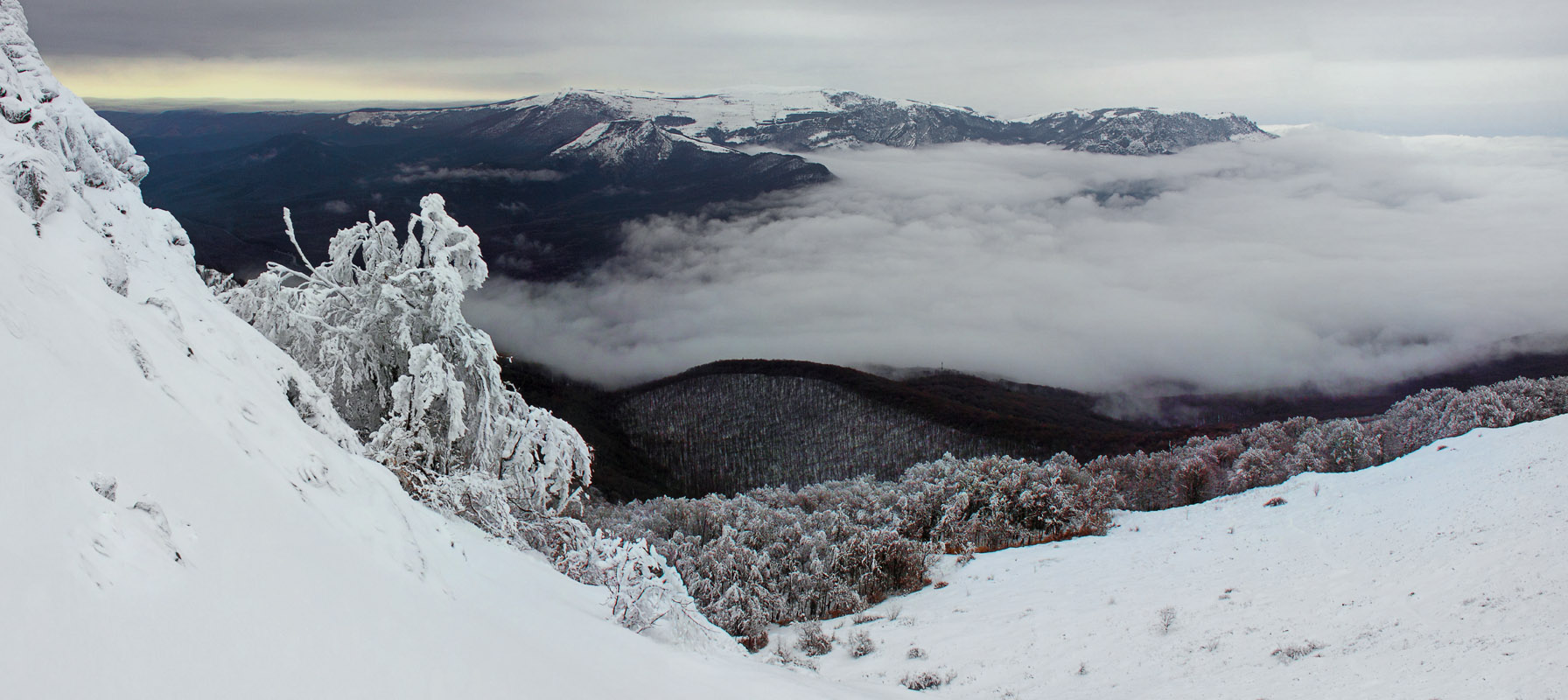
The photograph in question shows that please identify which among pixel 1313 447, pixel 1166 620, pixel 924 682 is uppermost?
pixel 1166 620

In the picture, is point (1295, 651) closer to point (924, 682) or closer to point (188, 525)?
point (924, 682)

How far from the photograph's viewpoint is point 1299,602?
13.9m

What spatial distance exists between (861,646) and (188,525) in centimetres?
1226

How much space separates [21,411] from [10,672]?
6.53 feet

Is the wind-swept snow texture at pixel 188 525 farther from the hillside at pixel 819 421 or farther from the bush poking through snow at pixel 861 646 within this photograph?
the hillside at pixel 819 421

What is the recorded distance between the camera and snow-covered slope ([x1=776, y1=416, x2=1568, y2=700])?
1080cm

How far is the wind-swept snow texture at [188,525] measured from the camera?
3352mm

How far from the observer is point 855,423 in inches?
5856

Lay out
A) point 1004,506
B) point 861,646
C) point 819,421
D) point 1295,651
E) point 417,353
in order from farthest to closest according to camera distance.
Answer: point 819,421 → point 1004,506 → point 861,646 → point 417,353 → point 1295,651

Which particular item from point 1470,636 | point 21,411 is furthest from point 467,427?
point 1470,636

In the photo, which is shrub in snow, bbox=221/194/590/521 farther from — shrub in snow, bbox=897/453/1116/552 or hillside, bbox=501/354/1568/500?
hillside, bbox=501/354/1568/500

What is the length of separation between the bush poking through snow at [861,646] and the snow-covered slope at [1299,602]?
0.18 meters

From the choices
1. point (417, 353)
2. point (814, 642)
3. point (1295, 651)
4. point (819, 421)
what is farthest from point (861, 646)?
point (819, 421)

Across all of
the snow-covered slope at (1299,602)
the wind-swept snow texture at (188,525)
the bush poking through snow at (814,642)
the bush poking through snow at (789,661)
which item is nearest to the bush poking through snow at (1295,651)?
the snow-covered slope at (1299,602)
